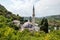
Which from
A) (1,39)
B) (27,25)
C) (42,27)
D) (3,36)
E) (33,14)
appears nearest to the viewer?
(1,39)

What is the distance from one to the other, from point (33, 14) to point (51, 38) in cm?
4944

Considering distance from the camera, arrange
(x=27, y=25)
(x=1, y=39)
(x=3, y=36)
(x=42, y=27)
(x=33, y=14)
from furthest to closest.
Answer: (x=33, y=14)
(x=42, y=27)
(x=27, y=25)
(x=3, y=36)
(x=1, y=39)

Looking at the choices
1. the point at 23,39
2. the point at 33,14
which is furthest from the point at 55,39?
the point at 33,14

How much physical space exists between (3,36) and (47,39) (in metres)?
6.69

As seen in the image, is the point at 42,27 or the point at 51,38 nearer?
the point at 51,38

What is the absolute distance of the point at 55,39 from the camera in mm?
29531

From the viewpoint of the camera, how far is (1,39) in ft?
91.5

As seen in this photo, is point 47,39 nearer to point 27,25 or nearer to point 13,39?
point 13,39

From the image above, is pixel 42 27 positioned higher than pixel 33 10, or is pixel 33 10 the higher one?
pixel 33 10

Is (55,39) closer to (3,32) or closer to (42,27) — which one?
(3,32)

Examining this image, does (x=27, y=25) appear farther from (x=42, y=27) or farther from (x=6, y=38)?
(x=6, y=38)

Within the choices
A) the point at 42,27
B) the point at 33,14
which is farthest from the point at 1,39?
the point at 33,14

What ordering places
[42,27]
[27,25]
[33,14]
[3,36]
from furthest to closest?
[33,14], [42,27], [27,25], [3,36]

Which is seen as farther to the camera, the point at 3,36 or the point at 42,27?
the point at 42,27
